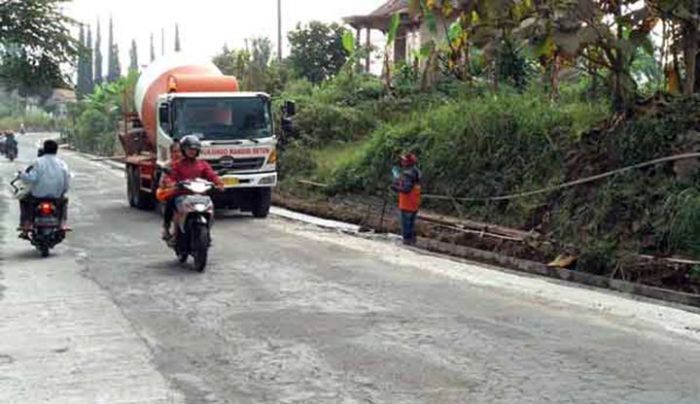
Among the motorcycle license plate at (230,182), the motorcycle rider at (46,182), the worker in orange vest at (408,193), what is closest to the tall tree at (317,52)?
the motorcycle license plate at (230,182)

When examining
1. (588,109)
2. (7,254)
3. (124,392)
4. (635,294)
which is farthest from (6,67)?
(124,392)

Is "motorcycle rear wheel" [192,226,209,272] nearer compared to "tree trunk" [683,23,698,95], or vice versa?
"motorcycle rear wheel" [192,226,209,272]

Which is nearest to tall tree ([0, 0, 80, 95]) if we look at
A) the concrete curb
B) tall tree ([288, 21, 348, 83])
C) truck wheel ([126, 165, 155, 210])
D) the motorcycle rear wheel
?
truck wheel ([126, 165, 155, 210])

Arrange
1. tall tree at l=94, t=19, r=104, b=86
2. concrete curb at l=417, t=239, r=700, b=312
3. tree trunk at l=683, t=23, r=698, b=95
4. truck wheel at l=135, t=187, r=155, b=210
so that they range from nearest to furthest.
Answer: concrete curb at l=417, t=239, r=700, b=312, tree trunk at l=683, t=23, r=698, b=95, truck wheel at l=135, t=187, r=155, b=210, tall tree at l=94, t=19, r=104, b=86

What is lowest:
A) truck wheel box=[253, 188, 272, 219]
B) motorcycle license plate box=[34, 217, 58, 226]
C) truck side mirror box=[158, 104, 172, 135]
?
truck wheel box=[253, 188, 272, 219]

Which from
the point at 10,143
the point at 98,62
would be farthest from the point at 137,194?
the point at 98,62

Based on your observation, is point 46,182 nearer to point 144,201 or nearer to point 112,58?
point 144,201

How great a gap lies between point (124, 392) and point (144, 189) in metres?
15.5

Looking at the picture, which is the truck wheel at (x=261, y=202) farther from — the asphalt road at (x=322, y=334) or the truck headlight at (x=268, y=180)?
the asphalt road at (x=322, y=334)

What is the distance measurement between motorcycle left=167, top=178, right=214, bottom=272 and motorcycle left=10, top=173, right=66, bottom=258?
Answer: 1.91 m

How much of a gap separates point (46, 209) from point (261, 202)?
705 centimetres

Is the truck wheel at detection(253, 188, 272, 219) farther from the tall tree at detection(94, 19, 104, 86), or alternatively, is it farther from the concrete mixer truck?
the tall tree at detection(94, 19, 104, 86)

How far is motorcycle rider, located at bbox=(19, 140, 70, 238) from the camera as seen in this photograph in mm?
13547

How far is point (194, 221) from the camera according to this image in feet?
40.1
